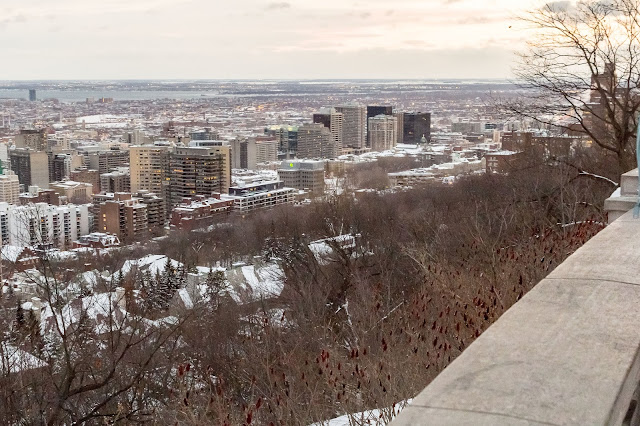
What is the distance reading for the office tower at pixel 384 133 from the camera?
5192 inches

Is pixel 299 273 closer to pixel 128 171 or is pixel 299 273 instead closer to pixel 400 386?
pixel 400 386

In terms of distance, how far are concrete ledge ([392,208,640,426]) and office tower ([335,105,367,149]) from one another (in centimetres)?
13309

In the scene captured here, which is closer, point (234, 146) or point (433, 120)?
point (234, 146)

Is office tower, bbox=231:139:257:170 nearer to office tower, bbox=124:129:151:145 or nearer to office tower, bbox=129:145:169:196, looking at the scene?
office tower, bbox=124:129:151:145

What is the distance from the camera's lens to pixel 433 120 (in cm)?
16150

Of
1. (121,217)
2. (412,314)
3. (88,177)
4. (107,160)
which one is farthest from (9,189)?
(412,314)

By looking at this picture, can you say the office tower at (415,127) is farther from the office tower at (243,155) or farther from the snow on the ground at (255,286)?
the snow on the ground at (255,286)

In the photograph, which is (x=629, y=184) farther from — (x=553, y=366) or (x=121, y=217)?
(x=121, y=217)

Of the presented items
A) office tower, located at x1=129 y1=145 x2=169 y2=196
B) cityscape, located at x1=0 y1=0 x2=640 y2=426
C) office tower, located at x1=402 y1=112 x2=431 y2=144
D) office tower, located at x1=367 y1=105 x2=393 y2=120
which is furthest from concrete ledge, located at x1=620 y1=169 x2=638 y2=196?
office tower, located at x1=367 y1=105 x2=393 y2=120

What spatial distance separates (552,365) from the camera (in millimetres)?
1688

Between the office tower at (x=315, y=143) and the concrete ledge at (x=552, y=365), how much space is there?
116 m

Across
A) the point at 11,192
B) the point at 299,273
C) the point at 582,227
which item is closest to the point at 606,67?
the point at 582,227

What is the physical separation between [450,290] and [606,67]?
434 centimetres

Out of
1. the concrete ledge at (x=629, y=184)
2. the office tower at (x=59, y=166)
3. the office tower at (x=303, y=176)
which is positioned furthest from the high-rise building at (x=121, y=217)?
the concrete ledge at (x=629, y=184)
